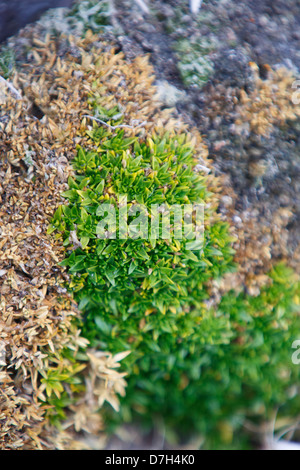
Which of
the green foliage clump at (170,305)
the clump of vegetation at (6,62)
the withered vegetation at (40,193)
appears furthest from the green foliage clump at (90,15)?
the green foliage clump at (170,305)

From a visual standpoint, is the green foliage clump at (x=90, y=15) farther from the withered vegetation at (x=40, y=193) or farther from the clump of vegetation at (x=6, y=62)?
the clump of vegetation at (x=6, y=62)

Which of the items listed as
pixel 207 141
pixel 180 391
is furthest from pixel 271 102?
pixel 180 391

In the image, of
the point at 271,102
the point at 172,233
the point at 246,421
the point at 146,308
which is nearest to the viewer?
the point at 172,233

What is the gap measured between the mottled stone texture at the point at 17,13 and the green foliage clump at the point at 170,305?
1180 millimetres

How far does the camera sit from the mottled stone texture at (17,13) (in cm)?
274

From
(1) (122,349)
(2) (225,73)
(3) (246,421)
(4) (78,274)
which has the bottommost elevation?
(3) (246,421)

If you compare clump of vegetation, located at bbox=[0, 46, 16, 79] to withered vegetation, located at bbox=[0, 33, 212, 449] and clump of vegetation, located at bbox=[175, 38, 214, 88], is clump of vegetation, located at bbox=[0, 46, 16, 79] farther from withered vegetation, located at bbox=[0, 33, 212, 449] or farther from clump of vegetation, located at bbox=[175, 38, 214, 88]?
clump of vegetation, located at bbox=[175, 38, 214, 88]

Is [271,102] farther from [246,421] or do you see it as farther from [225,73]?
[246,421]

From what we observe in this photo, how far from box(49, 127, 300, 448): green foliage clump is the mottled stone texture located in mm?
1180

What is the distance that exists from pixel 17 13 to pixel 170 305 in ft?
8.95

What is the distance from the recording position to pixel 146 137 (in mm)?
2604

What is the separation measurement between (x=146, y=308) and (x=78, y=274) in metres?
0.60

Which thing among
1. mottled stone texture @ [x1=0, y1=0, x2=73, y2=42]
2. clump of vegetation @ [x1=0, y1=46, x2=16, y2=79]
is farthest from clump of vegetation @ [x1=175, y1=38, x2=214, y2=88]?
clump of vegetation @ [x1=0, y1=46, x2=16, y2=79]

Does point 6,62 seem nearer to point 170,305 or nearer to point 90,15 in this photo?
point 90,15
